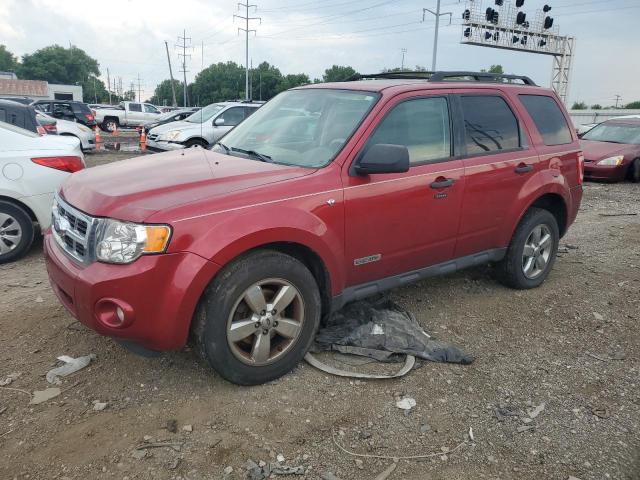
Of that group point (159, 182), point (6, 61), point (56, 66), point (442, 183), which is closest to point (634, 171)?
point (442, 183)

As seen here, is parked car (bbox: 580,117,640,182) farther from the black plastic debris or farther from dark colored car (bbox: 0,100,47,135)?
dark colored car (bbox: 0,100,47,135)

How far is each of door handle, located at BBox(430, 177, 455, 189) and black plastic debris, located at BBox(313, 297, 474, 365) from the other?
1.04 m

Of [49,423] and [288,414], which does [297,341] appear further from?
[49,423]

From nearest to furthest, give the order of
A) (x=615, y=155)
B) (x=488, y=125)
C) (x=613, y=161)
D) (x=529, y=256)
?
(x=488, y=125), (x=529, y=256), (x=613, y=161), (x=615, y=155)

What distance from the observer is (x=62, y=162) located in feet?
17.8

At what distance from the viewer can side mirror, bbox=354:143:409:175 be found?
3.21 meters

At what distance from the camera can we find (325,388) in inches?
125


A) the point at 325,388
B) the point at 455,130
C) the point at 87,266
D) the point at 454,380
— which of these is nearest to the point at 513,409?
the point at 454,380

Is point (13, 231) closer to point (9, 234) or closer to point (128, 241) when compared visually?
point (9, 234)

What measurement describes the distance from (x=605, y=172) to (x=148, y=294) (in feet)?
37.3

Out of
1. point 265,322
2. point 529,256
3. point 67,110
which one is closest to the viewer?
point 265,322

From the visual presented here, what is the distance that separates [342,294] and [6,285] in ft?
10.6

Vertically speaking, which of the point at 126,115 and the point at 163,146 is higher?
the point at 126,115

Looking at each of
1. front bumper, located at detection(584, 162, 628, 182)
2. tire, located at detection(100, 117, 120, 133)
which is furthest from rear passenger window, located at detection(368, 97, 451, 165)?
tire, located at detection(100, 117, 120, 133)
